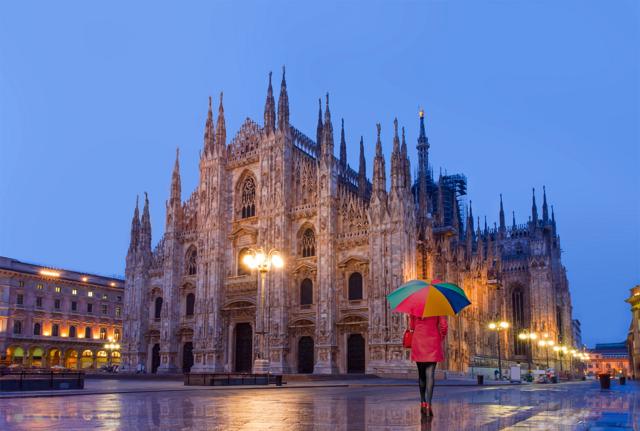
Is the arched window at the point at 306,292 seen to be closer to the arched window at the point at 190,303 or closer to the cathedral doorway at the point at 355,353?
the cathedral doorway at the point at 355,353

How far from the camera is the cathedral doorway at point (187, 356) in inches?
2112

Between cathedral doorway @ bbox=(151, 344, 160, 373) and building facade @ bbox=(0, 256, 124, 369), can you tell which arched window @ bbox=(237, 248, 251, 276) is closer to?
cathedral doorway @ bbox=(151, 344, 160, 373)

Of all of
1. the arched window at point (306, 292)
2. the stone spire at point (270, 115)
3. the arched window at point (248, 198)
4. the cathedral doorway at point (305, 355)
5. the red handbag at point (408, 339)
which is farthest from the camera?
the arched window at point (248, 198)

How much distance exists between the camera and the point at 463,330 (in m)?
55.2

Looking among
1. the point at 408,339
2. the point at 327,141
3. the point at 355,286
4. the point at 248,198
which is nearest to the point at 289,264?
the point at 355,286

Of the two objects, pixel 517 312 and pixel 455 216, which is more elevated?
pixel 455 216

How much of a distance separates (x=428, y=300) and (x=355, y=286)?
3555cm

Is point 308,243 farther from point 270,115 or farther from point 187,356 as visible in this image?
point 187,356

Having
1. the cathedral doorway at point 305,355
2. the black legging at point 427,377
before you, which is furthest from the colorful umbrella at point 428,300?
the cathedral doorway at point 305,355

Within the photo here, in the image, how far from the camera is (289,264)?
4875 centimetres

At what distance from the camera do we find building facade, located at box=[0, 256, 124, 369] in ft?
231

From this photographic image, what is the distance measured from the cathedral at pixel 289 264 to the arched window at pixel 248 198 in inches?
3.5

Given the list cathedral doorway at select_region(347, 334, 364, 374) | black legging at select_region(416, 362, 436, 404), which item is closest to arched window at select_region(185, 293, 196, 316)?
cathedral doorway at select_region(347, 334, 364, 374)

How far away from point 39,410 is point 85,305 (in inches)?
2839
